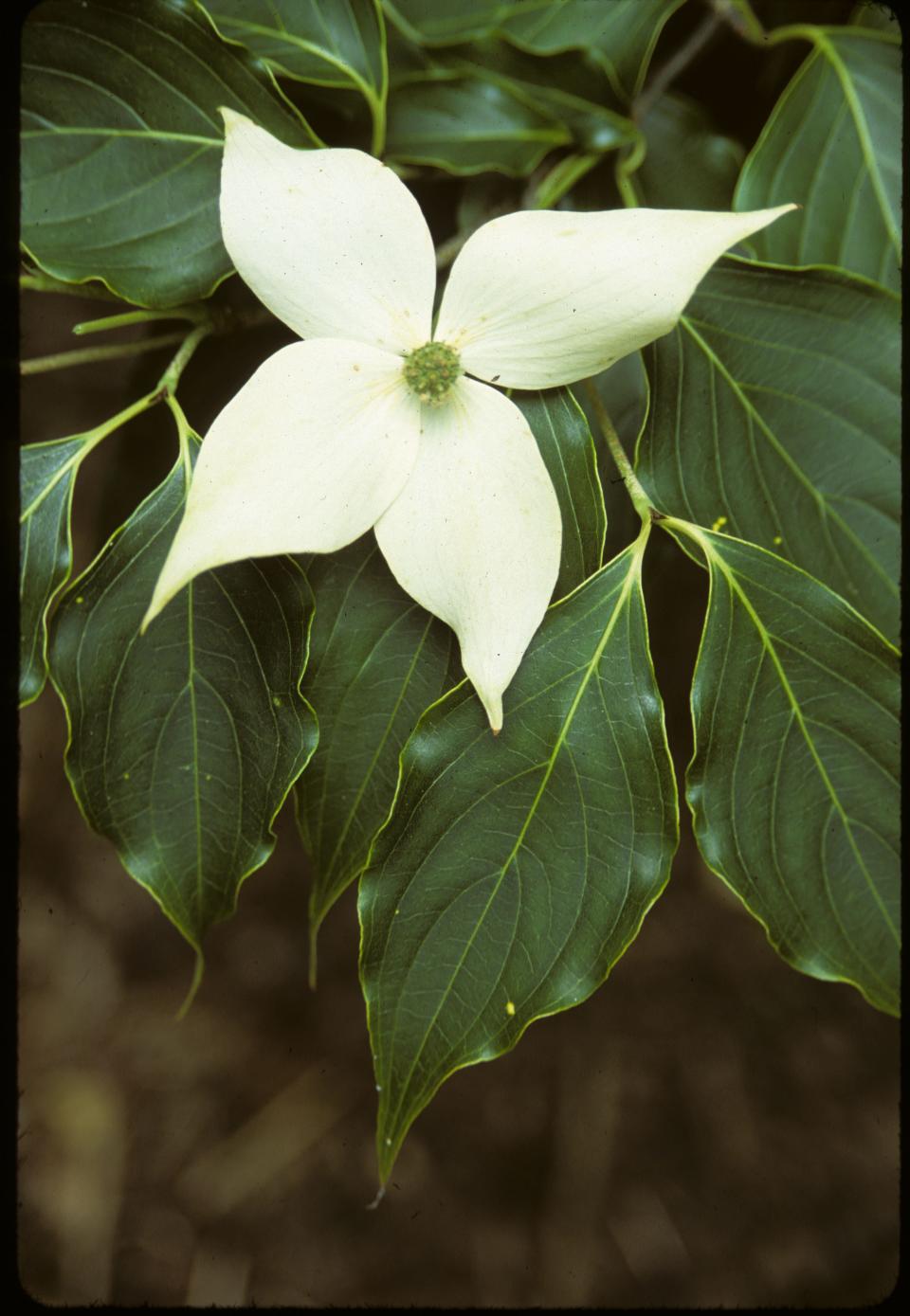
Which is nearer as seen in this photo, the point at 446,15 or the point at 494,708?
the point at 494,708

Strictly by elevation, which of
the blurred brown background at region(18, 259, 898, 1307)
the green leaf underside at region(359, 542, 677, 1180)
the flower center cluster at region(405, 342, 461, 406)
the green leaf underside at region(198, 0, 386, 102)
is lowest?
the blurred brown background at region(18, 259, 898, 1307)

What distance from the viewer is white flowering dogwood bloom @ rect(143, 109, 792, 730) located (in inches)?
15.1

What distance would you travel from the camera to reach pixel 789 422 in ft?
1.54

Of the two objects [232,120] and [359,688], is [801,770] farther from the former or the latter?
[232,120]

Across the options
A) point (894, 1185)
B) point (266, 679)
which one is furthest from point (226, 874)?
point (894, 1185)

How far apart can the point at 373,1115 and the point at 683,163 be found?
748mm

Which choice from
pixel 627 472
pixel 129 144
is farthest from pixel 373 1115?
pixel 129 144

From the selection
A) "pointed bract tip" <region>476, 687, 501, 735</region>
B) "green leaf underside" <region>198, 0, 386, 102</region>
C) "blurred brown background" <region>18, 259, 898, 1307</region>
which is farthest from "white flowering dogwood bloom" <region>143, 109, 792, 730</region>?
"blurred brown background" <region>18, 259, 898, 1307</region>

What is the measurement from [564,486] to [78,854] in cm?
60

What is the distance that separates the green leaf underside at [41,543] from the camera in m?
0.45

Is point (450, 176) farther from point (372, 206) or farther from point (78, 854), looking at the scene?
point (78, 854)

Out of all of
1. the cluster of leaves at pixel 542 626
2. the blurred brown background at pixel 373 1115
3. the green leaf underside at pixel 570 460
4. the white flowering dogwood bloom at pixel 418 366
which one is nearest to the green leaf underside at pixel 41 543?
the cluster of leaves at pixel 542 626

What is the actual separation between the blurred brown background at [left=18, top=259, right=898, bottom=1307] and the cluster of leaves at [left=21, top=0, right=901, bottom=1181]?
0.35 meters

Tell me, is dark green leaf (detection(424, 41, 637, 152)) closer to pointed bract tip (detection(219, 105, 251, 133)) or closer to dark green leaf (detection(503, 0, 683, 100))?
dark green leaf (detection(503, 0, 683, 100))
